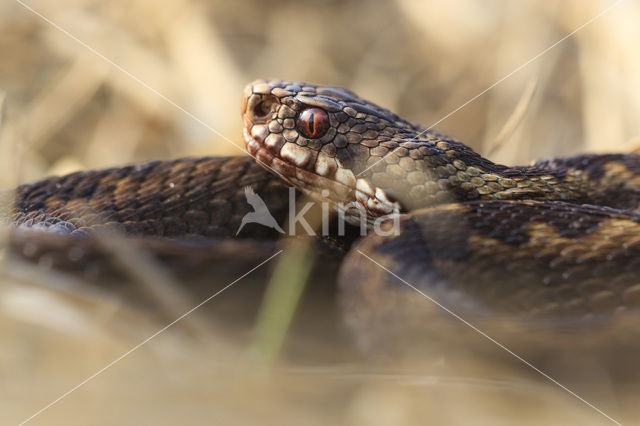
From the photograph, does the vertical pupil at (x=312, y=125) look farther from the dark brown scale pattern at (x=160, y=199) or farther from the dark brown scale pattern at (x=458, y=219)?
the dark brown scale pattern at (x=160, y=199)

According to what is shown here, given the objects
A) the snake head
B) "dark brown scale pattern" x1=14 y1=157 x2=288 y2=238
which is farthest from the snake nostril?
"dark brown scale pattern" x1=14 y1=157 x2=288 y2=238

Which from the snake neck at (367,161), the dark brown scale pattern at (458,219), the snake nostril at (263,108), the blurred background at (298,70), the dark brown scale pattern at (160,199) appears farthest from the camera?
the blurred background at (298,70)

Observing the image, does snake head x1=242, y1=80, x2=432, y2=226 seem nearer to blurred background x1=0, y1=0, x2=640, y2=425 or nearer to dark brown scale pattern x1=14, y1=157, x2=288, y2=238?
dark brown scale pattern x1=14, y1=157, x2=288, y2=238

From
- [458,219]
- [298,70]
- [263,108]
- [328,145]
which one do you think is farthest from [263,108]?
[298,70]

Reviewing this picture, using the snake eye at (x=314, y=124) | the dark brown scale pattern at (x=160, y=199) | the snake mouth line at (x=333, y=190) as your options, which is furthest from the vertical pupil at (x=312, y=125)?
the dark brown scale pattern at (x=160, y=199)

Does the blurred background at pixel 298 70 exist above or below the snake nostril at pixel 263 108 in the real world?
above

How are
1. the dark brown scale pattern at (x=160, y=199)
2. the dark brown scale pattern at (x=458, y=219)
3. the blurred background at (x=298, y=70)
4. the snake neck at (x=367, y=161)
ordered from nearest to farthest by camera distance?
the dark brown scale pattern at (x=458, y=219) → the snake neck at (x=367, y=161) → the dark brown scale pattern at (x=160, y=199) → the blurred background at (x=298, y=70)

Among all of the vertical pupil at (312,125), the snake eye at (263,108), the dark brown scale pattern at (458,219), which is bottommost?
the dark brown scale pattern at (458,219)

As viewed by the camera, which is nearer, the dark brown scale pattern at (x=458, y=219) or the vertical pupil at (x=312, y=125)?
the dark brown scale pattern at (x=458, y=219)
